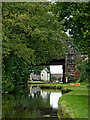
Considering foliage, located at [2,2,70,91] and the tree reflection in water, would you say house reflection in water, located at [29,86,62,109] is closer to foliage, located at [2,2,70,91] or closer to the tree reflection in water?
the tree reflection in water

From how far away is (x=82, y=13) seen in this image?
54.8 feet

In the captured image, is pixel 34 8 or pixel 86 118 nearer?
pixel 86 118

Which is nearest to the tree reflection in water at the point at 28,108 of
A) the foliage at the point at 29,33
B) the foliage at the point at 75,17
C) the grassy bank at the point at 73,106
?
the grassy bank at the point at 73,106

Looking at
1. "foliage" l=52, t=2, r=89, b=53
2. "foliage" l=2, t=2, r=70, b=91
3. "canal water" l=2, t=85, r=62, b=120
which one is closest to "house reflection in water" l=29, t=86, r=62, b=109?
"canal water" l=2, t=85, r=62, b=120

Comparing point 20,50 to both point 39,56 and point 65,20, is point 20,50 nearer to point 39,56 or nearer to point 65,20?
point 65,20

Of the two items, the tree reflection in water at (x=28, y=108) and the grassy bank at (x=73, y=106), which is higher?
the grassy bank at (x=73, y=106)

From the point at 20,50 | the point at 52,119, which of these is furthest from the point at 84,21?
the point at 52,119

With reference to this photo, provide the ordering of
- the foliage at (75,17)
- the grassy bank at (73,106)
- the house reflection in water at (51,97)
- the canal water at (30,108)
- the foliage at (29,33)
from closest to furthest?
the grassy bank at (73,106)
the canal water at (30,108)
the foliage at (75,17)
the house reflection in water at (51,97)
the foliage at (29,33)

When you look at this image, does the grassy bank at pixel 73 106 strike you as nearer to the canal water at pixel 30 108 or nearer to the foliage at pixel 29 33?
the canal water at pixel 30 108

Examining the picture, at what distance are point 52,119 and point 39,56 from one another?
13727mm

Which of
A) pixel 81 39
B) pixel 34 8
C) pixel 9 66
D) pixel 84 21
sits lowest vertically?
pixel 9 66

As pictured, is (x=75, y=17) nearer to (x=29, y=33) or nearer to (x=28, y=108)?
(x=29, y=33)

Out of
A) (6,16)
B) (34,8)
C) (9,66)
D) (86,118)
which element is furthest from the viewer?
(9,66)

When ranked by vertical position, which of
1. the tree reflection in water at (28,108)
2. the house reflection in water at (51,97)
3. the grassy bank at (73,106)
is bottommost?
the house reflection in water at (51,97)
